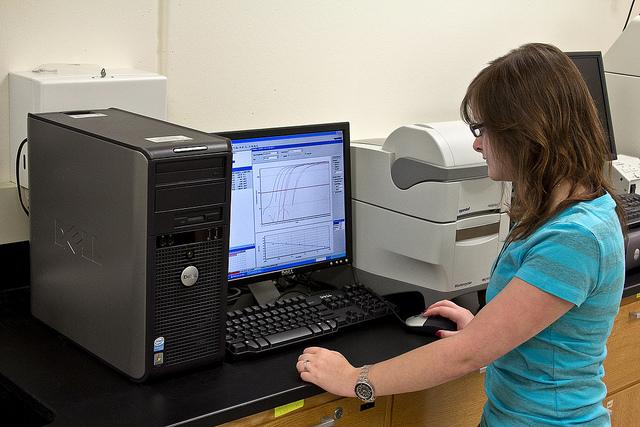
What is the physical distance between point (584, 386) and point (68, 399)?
0.85m

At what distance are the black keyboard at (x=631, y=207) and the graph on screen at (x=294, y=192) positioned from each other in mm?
840

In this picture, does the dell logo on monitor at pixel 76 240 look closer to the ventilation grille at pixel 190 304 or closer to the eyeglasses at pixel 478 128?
the ventilation grille at pixel 190 304

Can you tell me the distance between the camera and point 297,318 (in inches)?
67.7

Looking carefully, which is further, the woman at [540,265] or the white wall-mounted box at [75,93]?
the white wall-mounted box at [75,93]

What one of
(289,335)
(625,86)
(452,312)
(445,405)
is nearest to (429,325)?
(452,312)

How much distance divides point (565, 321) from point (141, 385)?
2.30ft

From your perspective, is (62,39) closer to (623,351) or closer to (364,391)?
(364,391)

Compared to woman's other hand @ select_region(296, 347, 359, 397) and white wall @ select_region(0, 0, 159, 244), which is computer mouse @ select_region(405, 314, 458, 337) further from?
white wall @ select_region(0, 0, 159, 244)

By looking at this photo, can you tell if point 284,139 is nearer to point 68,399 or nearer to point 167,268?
point 167,268

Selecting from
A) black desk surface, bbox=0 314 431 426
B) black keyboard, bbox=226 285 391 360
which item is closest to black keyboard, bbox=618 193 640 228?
black keyboard, bbox=226 285 391 360

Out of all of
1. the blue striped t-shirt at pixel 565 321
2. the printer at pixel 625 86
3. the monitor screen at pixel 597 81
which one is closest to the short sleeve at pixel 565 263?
the blue striped t-shirt at pixel 565 321

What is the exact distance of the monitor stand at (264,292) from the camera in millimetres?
1894

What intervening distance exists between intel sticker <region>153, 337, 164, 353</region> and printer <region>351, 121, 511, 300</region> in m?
0.66


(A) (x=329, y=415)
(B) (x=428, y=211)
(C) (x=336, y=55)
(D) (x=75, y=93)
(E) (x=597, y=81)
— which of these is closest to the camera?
(A) (x=329, y=415)
